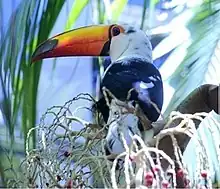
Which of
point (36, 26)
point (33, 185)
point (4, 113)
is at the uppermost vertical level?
point (36, 26)

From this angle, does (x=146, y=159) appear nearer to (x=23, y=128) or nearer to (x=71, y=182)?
(x=71, y=182)

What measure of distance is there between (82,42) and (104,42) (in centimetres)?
5

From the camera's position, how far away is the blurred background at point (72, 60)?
4.47 feet

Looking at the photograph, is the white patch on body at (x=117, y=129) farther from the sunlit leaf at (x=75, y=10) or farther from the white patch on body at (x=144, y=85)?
the sunlit leaf at (x=75, y=10)

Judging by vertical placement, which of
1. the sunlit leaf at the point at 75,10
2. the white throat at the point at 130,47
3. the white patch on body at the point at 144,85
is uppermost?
the sunlit leaf at the point at 75,10

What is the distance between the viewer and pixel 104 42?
1217mm

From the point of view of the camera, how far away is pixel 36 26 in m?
1.42

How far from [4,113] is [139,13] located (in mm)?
432

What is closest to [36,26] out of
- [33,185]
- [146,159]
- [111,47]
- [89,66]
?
[89,66]

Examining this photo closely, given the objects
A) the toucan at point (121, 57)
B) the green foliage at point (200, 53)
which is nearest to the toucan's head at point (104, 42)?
the toucan at point (121, 57)

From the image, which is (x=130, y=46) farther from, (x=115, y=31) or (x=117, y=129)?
(x=117, y=129)

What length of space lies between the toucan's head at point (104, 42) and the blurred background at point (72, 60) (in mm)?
82

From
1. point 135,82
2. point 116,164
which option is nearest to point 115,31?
point 135,82

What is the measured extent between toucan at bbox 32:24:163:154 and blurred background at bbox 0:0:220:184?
0.09 m
